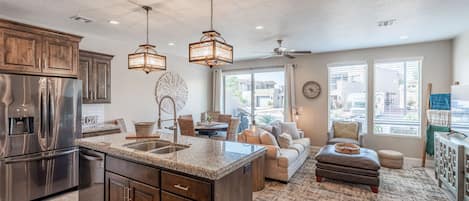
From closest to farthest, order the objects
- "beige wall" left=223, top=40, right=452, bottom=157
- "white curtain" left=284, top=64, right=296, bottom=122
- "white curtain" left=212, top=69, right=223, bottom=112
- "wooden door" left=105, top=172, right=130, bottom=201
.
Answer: "wooden door" left=105, top=172, right=130, bottom=201 → "beige wall" left=223, top=40, right=452, bottom=157 → "white curtain" left=284, top=64, right=296, bottom=122 → "white curtain" left=212, top=69, right=223, bottom=112

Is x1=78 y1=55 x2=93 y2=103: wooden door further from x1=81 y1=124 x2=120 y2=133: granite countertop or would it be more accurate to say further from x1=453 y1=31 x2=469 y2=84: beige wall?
x1=453 y1=31 x2=469 y2=84: beige wall

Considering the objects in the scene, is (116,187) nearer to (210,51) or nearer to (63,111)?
(210,51)

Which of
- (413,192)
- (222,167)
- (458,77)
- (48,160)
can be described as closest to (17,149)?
(48,160)

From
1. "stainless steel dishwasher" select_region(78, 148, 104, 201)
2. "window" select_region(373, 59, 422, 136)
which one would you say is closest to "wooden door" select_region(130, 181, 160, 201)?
"stainless steel dishwasher" select_region(78, 148, 104, 201)

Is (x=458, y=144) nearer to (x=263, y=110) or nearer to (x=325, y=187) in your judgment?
(x=325, y=187)

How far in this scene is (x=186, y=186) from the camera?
1807 millimetres

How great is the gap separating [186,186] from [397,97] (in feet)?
19.3

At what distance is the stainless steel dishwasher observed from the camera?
250cm

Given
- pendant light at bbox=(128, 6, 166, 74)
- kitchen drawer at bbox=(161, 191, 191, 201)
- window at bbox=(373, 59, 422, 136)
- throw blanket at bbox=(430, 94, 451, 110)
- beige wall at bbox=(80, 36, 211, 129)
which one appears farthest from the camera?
window at bbox=(373, 59, 422, 136)

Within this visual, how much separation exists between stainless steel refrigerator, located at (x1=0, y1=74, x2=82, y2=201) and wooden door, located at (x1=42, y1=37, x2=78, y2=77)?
0.16m

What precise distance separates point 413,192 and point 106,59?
6012mm

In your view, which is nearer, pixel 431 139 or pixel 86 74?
pixel 86 74

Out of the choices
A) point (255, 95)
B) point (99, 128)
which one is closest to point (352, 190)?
point (255, 95)

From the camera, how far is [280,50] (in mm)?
4809
